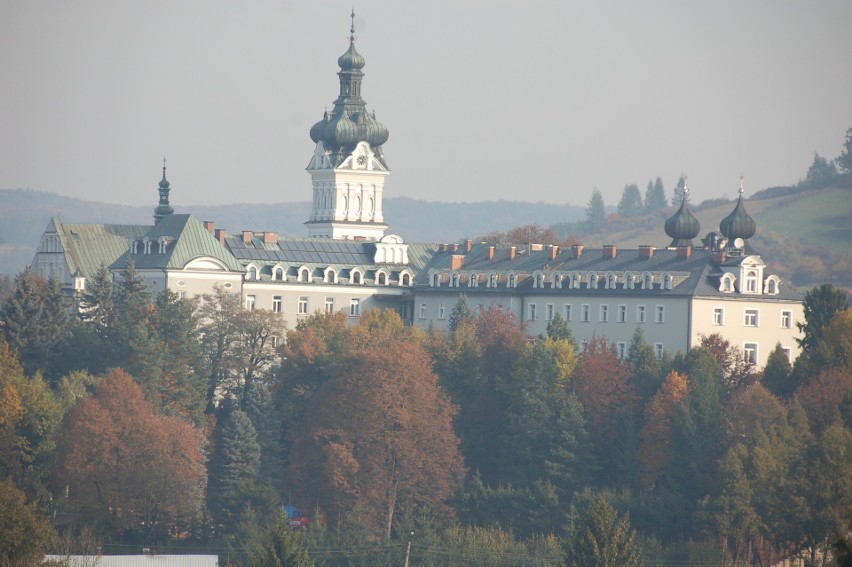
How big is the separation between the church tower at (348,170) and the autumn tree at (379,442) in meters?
43.1

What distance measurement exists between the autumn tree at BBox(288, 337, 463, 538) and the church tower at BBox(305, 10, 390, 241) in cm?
4311

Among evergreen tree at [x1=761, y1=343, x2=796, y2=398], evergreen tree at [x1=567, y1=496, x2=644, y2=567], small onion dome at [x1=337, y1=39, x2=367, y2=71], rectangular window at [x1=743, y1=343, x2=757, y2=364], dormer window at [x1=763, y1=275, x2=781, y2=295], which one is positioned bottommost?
evergreen tree at [x1=567, y1=496, x2=644, y2=567]

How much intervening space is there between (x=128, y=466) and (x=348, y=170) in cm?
5164

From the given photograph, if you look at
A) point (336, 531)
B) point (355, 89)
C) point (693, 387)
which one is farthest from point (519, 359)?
point (355, 89)

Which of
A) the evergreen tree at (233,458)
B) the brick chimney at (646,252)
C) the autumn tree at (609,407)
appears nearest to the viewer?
the autumn tree at (609,407)

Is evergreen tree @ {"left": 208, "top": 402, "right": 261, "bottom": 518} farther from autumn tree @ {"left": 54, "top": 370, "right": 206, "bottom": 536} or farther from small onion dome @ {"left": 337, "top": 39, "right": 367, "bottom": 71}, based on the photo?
small onion dome @ {"left": 337, "top": 39, "right": 367, "bottom": 71}

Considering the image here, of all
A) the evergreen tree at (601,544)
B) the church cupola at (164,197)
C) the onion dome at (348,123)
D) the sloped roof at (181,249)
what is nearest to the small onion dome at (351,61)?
the onion dome at (348,123)

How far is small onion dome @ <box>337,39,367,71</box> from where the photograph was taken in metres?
131

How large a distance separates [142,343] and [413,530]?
58.7ft

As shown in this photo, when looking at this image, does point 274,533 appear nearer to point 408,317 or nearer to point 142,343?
point 142,343

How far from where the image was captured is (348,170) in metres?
129

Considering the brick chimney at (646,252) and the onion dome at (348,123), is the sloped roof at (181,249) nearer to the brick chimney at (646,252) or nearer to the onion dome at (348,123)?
the brick chimney at (646,252)

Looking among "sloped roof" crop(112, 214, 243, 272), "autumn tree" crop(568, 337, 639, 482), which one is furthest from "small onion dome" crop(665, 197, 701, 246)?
"sloped roof" crop(112, 214, 243, 272)

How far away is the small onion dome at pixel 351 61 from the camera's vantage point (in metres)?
131
